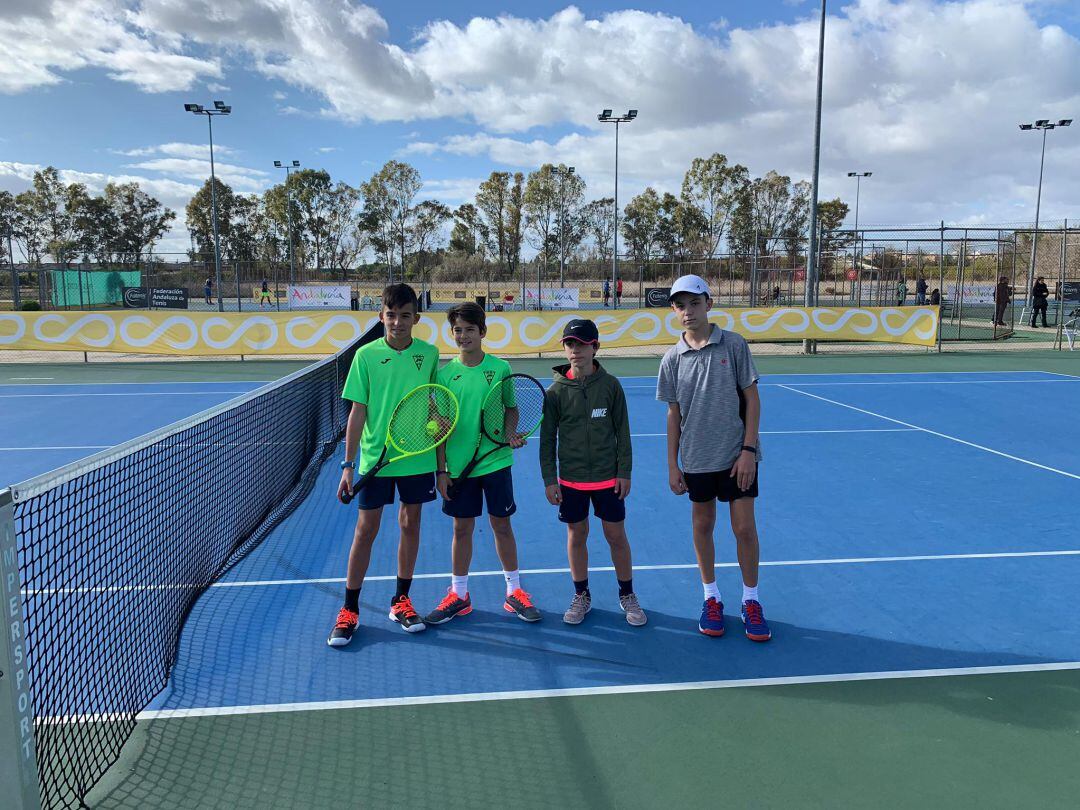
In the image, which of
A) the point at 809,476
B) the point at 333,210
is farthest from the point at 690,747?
the point at 333,210

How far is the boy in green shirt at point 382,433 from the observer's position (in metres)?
4.24

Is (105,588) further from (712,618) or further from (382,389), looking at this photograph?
(712,618)

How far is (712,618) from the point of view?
432 cm

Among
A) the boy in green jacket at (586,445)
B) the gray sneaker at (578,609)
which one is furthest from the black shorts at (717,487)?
the gray sneaker at (578,609)

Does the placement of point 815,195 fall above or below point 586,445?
above

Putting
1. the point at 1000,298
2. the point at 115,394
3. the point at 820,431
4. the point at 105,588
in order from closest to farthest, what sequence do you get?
the point at 105,588 → the point at 820,431 → the point at 115,394 → the point at 1000,298

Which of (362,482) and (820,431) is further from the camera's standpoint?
(820,431)

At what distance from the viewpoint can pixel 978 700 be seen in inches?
142

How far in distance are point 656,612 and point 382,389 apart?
2.13 metres

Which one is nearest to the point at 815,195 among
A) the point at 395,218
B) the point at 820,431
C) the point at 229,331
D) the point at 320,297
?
the point at 820,431

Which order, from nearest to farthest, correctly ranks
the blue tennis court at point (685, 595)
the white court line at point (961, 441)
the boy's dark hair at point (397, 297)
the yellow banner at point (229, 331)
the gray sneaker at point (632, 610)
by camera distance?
the blue tennis court at point (685, 595), the boy's dark hair at point (397, 297), the gray sneaker at point (632, 610), the white court line at point (961, 441), the yellow banner at point (229, 331)

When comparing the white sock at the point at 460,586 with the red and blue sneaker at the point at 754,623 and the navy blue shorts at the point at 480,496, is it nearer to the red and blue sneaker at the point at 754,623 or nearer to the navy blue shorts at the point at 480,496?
the navy blue shorts at the point at 480,496

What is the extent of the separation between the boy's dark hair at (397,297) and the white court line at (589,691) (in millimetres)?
2072

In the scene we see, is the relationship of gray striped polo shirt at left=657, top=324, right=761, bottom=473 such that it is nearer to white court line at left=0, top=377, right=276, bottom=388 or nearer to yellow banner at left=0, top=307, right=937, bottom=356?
white court line at left=0, top=377, right=276, bottom=388
